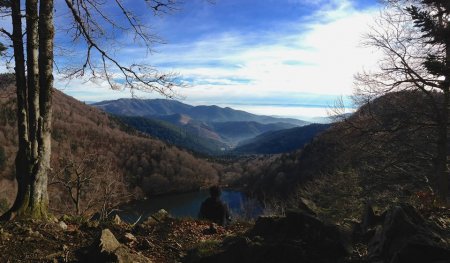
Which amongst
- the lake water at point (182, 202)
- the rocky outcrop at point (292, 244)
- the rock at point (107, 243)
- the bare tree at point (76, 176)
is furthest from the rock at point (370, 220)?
the lake water at point (182, 202)

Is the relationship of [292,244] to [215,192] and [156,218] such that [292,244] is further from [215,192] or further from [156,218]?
[215,192]

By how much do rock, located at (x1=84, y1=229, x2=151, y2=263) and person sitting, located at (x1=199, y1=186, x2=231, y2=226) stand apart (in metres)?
4.37

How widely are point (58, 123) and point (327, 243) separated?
529 ft

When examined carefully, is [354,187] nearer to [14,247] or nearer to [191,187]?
[14,247]

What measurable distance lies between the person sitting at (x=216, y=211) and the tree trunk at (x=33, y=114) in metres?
3.90

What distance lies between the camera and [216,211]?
9.95 metres

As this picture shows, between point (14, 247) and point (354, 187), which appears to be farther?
point (354, 187)

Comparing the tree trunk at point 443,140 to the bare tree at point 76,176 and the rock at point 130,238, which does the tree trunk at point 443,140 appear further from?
the bare tree at point 76,176

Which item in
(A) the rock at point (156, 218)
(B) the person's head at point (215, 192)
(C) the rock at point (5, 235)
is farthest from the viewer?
(B) the person's head at point (215, 192)

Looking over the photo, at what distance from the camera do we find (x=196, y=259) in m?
5.73

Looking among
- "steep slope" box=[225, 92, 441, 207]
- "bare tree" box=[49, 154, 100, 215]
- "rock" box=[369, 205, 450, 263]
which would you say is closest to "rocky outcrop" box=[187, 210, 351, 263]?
"rock" box=[369, 205, 450, 263]

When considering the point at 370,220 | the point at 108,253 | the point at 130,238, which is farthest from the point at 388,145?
the point at 108,253

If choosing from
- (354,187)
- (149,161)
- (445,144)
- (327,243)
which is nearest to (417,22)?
(445,144)

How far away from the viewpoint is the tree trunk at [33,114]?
7160 millimetres
